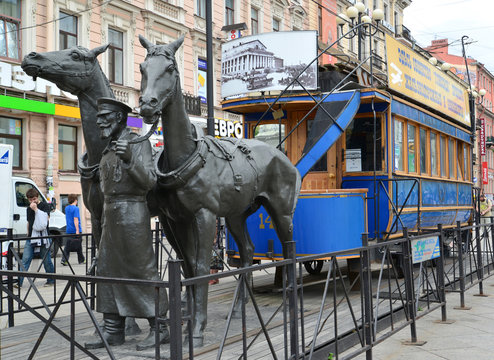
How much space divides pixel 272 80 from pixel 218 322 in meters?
3.52

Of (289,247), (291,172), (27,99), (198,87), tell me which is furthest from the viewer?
(198,87)

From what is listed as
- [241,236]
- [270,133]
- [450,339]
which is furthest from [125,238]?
[270,133]

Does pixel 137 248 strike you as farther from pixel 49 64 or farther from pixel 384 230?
pixel 384 230

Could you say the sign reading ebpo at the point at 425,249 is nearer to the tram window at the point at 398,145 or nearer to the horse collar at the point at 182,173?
the tram window at the point at 398,145

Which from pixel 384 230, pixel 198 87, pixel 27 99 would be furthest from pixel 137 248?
pixel 198 87

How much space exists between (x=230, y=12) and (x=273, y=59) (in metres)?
21.1

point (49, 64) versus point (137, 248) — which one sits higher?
point (49, 64)

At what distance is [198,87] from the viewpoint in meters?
25.9

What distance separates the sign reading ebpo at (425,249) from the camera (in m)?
6.71

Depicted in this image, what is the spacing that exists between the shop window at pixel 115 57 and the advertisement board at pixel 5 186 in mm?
9093

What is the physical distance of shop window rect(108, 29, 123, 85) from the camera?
22.0 m

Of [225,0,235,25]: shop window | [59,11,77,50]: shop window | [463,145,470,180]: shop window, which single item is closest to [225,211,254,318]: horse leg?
[463,145,470,180]: shop window

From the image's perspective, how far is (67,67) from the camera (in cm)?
527

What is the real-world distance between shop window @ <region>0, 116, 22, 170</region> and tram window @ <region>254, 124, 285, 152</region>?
12.1m
